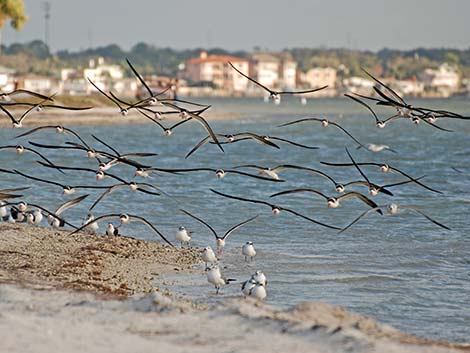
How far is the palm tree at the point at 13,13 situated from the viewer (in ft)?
264

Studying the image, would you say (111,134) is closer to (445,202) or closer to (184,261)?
(445,202)

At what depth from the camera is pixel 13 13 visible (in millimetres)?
81062

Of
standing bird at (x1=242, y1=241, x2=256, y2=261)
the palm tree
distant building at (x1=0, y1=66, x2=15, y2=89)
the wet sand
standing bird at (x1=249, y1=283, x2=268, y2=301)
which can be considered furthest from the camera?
distant building at (x1=0, y1=66, x2=15, y2=89)

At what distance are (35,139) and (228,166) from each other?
18.1 m

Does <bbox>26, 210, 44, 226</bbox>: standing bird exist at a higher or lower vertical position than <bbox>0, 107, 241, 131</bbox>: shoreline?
higher

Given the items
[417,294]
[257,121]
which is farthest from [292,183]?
[257,121]

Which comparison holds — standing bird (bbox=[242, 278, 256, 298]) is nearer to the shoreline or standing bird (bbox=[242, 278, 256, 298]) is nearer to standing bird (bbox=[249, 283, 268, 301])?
standing bird (bbox=[249, 283, 268, 301])

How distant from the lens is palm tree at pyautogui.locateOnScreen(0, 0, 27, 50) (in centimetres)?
8057

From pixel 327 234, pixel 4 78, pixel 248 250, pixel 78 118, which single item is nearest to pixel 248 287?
pixel 248 250

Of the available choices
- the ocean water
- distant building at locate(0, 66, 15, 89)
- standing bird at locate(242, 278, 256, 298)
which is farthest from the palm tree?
standing bird at locate(242, 278, 256, 298)

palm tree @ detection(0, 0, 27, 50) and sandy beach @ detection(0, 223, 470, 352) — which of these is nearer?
sandy beach @ detection(0, 223, 470, 352)

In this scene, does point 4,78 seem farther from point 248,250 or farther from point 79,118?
point 248,250

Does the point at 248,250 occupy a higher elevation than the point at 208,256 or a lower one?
lower

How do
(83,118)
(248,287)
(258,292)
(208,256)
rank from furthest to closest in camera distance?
(83,118)
(208,256)
(248,287)
(258,292)
